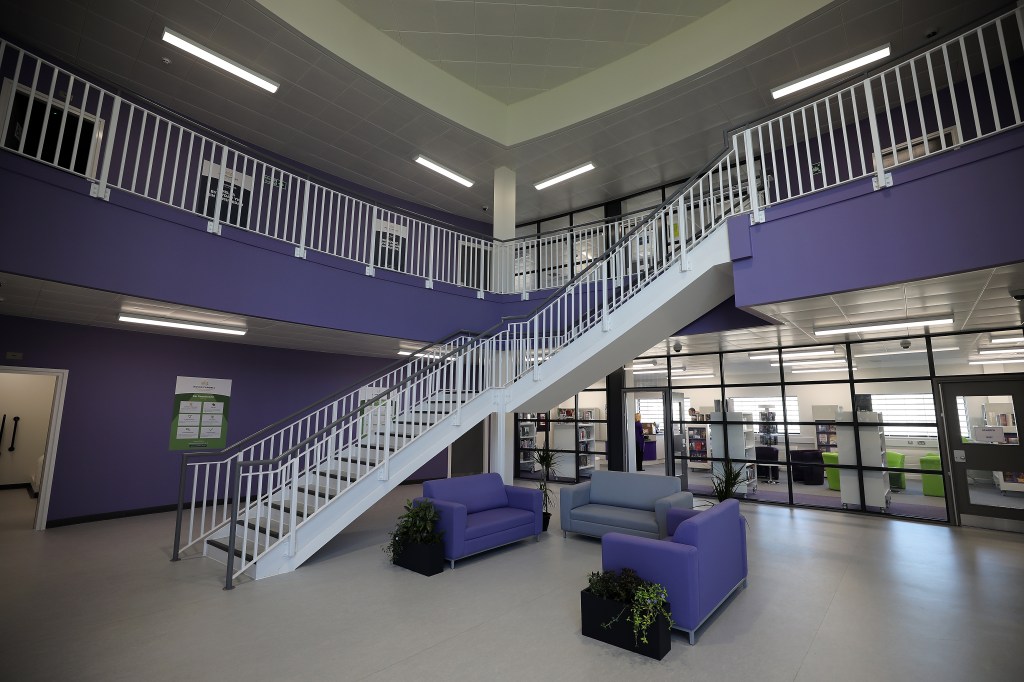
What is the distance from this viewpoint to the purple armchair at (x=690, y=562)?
3.61 m

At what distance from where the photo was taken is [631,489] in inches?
263

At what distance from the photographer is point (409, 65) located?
25.4 feet

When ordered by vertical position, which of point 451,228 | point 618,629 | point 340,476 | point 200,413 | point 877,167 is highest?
point 451,228

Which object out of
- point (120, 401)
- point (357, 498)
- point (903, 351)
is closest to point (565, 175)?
point (903, 351)

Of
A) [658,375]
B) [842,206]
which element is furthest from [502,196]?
[842,206]

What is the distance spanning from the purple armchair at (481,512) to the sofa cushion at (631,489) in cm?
96

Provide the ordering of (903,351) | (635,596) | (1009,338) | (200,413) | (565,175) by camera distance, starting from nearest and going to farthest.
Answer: (635,596) → (1009,338) → (903,351) → (200,413) → (565,175)

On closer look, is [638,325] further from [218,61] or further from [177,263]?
[218,61]

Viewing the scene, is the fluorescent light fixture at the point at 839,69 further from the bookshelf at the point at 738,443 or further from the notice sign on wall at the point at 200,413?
the notice sign on wall at the point at 200,413

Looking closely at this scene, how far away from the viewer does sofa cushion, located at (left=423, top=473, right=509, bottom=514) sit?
19.3ft

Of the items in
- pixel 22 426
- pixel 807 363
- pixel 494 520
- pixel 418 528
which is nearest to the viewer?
pixel 418 528

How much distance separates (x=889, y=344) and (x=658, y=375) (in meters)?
4.03

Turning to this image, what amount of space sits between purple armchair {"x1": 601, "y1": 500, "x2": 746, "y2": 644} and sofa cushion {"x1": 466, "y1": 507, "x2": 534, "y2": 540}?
1.93m

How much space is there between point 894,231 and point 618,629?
14.0ft
